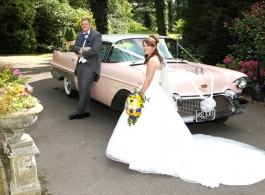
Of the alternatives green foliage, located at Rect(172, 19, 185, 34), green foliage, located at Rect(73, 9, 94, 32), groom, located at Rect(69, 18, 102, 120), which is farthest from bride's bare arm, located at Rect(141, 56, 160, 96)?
green foliage, located at Rect(73, 9, 94, 32)

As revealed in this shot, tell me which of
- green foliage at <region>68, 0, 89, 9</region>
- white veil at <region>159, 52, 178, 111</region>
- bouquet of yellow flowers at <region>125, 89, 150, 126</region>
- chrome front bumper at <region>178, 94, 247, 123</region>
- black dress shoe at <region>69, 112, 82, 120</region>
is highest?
green foliage at <region>68, 0, 89, 9</region>

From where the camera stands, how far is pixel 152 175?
4215 millimetres

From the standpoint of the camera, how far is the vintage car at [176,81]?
5.21 metres

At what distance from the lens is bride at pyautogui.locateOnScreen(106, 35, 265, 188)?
4.18 m

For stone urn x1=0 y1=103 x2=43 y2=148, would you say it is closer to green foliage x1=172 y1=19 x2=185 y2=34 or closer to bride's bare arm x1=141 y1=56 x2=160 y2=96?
bride's bare arm x1=141 y1=56 x2=160 y2=96

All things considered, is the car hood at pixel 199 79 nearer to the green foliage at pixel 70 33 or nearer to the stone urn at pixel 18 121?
the stone urn at pixel 18 121

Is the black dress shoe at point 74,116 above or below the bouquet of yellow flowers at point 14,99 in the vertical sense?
below

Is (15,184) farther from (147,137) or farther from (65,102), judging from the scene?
(65,102)

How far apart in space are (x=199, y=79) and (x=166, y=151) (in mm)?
1541

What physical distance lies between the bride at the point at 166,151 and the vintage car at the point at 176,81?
1.91ft

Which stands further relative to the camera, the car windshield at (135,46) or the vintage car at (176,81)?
the car windshield at (135,46)

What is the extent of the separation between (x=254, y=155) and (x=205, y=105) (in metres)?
1.00

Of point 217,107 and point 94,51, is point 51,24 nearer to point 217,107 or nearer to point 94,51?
point 94,51

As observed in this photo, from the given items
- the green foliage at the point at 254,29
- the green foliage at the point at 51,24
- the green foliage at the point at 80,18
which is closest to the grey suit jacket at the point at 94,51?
the green foliage at the point at 254,29
